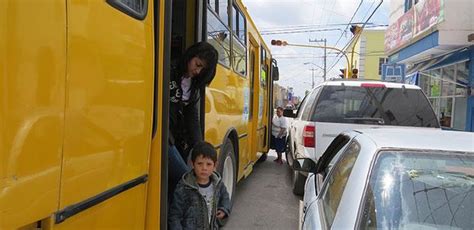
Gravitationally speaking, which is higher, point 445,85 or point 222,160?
point 445,85

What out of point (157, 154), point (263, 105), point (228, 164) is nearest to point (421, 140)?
point (157, 154)

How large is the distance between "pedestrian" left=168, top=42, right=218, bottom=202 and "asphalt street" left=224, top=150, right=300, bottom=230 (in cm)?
251

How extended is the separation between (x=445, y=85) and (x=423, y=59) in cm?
152

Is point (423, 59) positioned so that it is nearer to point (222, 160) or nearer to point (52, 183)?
point (222, 160)

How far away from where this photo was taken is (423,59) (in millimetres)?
17250

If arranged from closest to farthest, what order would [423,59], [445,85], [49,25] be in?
[49,25] → [445,85] → [423,59]

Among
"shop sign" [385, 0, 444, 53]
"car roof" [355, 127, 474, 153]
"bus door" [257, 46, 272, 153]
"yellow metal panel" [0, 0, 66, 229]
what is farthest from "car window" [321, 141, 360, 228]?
"shop sign" [385, 0, 444, 53]

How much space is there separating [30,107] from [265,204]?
21.0ft

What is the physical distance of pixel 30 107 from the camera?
1819 mm

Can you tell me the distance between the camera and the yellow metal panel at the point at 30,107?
1710mm

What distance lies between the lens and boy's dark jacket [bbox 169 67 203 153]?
13.6ft

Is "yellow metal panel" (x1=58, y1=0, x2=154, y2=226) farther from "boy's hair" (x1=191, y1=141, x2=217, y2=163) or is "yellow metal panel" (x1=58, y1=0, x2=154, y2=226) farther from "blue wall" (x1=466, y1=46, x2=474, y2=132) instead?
"blue wall" (x1=466, y1=46, x2=474, y2=132)

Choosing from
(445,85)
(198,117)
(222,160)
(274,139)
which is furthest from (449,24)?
(198,117)

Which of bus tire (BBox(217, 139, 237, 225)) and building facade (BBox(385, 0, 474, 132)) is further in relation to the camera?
building facade (BBox(385, 0, 474, 132))
